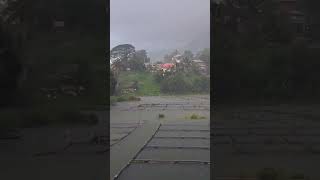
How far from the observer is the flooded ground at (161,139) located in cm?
567

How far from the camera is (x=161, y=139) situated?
720 centimetres

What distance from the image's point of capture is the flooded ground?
5672 millimetres

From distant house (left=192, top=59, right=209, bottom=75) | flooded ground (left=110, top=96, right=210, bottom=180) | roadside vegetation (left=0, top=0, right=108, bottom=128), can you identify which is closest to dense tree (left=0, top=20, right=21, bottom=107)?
roadside vegetation (left=0, top=0, right=108, bottom=128)

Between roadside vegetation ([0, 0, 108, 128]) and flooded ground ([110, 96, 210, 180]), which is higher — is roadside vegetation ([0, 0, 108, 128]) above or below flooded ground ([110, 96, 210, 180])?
above

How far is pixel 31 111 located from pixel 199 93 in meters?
2.38

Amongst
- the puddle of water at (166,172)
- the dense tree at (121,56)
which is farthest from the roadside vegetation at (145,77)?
the puddle of water at (166,172)

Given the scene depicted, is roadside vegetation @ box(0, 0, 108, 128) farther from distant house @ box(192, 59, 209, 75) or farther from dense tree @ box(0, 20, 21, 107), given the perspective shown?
distant house @ box(192, 59, 209, 75)

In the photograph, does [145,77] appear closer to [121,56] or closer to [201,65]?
[121,56]

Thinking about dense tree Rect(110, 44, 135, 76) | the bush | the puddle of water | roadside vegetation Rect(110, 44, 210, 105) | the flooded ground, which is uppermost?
dense tree Rect(110, 44, 135, 76)
